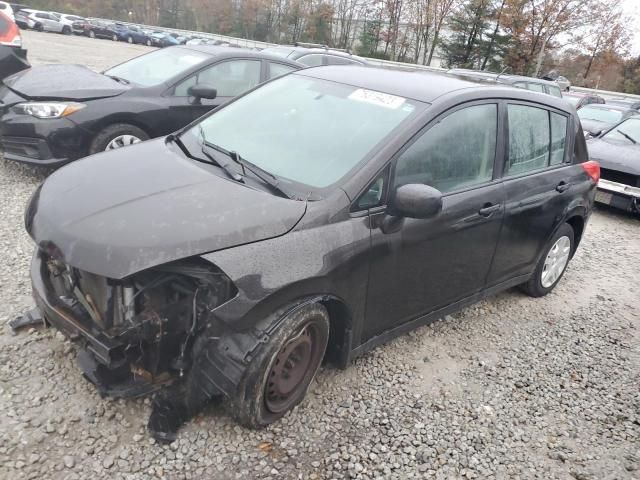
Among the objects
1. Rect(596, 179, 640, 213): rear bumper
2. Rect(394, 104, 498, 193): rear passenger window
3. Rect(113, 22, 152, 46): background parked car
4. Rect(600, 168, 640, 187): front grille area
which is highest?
Rect(394, 104, 498, 193): rear passenger window

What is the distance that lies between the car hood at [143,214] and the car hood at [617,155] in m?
6.71

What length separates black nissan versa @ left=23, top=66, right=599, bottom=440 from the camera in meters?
2.21

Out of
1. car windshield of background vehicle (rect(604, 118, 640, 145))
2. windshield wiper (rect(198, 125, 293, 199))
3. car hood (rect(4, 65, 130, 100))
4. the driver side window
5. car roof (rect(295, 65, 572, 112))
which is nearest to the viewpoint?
windshield wiper (rect(198, 125, 293, 199))

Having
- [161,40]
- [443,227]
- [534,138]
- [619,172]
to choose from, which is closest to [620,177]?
[619,172]

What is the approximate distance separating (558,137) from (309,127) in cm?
228

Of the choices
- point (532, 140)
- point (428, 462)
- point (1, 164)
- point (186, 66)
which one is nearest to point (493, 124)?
point (532, 140)

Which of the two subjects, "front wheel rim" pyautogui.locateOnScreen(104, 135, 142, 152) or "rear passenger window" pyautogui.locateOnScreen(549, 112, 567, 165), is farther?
"front wheel rim" pyautogui.locateOnScreen(104, 135, 142, 152)

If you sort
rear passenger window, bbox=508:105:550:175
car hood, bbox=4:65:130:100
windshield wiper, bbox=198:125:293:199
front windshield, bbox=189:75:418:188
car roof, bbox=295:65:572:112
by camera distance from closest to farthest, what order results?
windshield wiper, bbox=198:125:293:199 → front windshield, bbox=189:75:418:188 → car roof, bbox=295:65:572:112 → rear passenger window, bbox=508:105:550:175 → car hood, bbox=4:65:130:100

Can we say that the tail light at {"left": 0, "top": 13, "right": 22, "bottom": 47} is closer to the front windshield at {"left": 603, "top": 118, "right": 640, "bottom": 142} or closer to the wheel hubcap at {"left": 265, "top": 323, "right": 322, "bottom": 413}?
the wheel hubcap at {"left": 265, "top": 323, "right": 322, "bottom": 413}

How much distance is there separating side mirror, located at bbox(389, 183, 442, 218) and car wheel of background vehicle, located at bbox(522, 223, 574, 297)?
211 cm

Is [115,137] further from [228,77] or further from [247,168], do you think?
[247,168]

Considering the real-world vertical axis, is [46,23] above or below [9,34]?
below

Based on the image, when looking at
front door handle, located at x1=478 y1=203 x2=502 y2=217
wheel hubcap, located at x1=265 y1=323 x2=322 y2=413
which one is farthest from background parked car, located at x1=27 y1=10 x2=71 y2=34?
wheel hubcap, located at x1=265 y1=323 x2=322 y2=413

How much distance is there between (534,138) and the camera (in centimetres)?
372
